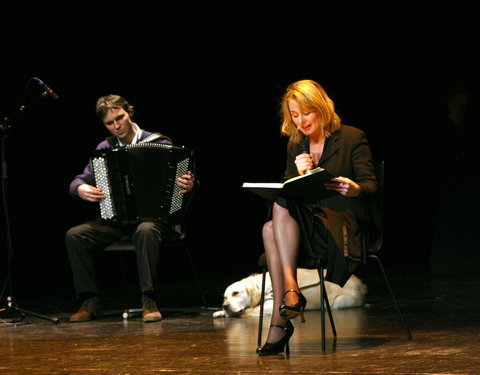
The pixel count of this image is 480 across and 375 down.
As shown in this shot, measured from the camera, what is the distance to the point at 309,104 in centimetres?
309

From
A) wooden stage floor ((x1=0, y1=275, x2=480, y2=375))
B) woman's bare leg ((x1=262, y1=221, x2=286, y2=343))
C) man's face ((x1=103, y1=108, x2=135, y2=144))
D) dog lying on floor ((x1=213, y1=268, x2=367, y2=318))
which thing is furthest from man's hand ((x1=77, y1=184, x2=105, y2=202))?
woman's bare leg ((x1=262, y1=221, x2=286, y2=343))

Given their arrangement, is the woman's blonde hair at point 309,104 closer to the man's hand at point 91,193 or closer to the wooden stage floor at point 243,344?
the wooden stage floor at point 243,344

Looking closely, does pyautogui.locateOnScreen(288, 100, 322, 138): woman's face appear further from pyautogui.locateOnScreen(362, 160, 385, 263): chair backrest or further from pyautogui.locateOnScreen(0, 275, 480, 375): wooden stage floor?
pyautogui.locateOnScreen(0, 275, 480, 375): wooden stage floor

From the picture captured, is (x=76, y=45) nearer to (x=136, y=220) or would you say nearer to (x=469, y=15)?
(x=136, y=220)

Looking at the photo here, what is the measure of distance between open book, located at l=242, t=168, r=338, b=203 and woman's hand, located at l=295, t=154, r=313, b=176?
6 cm

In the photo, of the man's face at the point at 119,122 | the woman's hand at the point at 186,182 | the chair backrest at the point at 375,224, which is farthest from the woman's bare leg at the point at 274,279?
the man's face at the point at 119,122

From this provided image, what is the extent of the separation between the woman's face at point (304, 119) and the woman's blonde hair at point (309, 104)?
0.02m

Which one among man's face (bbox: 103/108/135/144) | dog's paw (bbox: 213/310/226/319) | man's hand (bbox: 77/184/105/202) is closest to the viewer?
dog's paw (bbox: 213/310/226/319)

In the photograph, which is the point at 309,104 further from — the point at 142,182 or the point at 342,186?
the point at 142,182

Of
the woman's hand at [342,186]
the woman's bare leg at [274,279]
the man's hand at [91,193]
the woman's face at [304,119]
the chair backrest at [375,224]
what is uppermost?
the woman's face at [304,119]

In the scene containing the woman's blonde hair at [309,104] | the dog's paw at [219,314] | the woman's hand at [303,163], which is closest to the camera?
the woman's hand at [303,163]

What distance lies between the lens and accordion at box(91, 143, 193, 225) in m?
4.31

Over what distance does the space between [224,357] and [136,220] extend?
1.68 meters

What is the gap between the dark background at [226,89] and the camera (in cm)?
625
